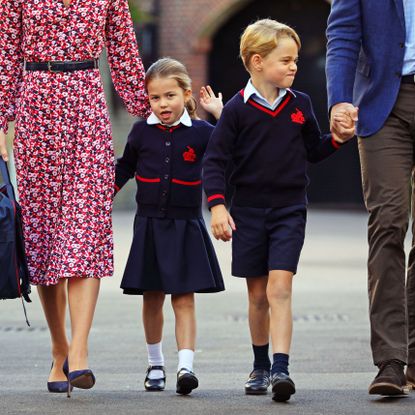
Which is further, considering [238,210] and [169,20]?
[169,20]

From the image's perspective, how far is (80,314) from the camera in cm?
600

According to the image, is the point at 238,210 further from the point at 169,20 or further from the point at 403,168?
the point at 169,20

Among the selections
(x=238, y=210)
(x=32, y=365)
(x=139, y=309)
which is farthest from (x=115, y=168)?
(x=139, y=309)

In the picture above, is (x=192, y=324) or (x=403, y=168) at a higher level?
(x=403, y=168)

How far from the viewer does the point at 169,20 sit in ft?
84.6

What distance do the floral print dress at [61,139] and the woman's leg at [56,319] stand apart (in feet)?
0.37

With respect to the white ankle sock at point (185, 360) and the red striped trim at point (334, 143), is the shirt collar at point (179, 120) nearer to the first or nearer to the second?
the red striped trim at point (334, 143)

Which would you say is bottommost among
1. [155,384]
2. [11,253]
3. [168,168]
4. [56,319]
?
[155,384]

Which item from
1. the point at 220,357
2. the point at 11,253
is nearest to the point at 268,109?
the point at 11,253

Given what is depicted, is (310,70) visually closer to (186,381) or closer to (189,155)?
(189,155)

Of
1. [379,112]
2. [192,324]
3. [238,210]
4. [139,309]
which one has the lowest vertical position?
[139,309]

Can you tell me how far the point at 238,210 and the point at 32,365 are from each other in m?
1.86

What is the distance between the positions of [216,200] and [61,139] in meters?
0.68

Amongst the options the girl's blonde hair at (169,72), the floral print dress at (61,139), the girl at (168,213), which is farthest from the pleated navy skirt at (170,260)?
the girl's blonde hair at (169,72)
